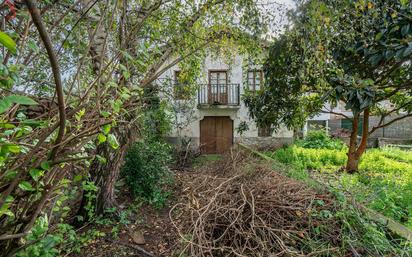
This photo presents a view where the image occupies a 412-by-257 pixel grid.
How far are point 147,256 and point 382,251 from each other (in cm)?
234

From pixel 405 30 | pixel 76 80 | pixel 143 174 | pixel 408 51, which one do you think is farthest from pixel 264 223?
pixel 143 174

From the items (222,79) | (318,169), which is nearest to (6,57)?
(318,169)

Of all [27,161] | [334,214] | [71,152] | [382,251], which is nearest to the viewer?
[27,161]

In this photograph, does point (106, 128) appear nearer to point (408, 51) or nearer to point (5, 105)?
point (5, 105)

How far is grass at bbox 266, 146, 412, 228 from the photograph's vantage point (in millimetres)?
2673

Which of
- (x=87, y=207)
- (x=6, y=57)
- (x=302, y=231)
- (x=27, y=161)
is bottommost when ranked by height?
(x=87, y=207)

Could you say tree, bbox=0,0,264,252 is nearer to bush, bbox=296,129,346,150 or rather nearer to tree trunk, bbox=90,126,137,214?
tree trunk, bbox=90,126,137,214

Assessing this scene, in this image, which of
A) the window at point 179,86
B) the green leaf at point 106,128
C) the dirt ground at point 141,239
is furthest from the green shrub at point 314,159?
the green leaf at point 106,128

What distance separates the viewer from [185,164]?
313 inches

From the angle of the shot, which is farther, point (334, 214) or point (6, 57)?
point (334, 214)

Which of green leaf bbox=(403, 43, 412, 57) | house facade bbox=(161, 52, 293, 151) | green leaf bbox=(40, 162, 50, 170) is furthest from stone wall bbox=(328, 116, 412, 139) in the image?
green leaf bbox=(40, 162, 50, 170)

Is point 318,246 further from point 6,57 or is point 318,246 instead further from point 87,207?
point 87,207

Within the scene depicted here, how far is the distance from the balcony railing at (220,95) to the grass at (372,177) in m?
6.18

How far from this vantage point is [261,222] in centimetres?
210
